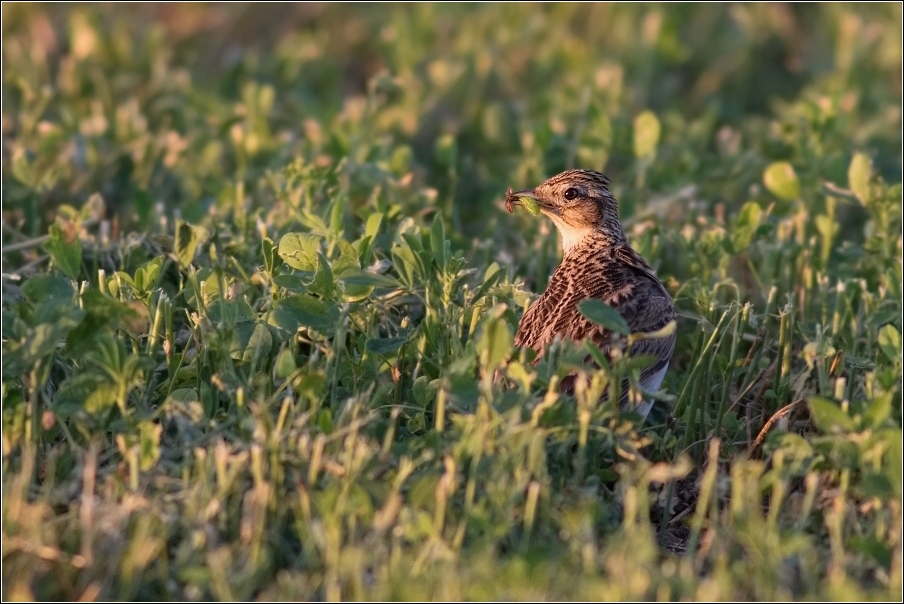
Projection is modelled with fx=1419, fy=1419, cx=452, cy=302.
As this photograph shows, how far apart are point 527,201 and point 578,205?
0.84ft

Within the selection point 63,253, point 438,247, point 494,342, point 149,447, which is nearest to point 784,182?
point 438,247

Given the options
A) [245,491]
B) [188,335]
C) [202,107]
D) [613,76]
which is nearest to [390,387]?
[245,491]

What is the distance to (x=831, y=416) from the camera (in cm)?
494

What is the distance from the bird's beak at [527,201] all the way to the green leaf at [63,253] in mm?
2236

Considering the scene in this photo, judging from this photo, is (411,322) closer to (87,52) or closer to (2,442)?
(2,442)

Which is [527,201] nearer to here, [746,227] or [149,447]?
[746,227]

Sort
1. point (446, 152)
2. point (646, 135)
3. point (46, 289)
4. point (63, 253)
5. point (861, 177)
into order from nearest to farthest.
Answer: point (46, 289), point (63, 253), point (861, 177), point (646, 135), point (446, 152)

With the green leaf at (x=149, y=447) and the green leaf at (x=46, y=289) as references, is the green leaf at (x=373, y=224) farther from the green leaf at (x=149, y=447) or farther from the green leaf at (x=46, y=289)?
the green leaf at (x=149, y=447)

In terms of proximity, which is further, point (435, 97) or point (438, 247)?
point (435, 97)

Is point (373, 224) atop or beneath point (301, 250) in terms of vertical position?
atop

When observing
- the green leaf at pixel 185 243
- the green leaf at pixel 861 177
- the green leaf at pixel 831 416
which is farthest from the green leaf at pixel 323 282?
the green leaf at pixel 861 177

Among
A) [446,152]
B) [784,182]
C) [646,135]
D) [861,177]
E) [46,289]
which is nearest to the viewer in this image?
[46,289]

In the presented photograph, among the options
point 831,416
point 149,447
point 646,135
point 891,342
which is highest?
point 646,135

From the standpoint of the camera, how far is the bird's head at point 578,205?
705 cm
